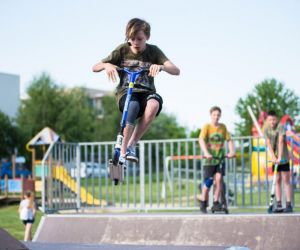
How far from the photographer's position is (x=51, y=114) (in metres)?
52.1

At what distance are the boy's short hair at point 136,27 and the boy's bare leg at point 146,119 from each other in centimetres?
73

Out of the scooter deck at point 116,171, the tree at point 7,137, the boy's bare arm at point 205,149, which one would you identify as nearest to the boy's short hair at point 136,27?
the scooter deck at point 116,171

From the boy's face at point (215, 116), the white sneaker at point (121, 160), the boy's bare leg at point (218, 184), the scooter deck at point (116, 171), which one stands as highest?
the boy's face at point (215, 116)

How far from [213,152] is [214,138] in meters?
0.24

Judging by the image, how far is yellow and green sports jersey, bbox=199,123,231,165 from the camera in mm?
10273

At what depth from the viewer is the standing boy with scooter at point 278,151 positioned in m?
9.98

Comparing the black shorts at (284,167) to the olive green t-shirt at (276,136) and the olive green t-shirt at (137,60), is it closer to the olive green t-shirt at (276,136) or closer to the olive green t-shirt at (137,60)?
the olive green t-shirt at (276,136)

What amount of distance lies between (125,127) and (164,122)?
236ft

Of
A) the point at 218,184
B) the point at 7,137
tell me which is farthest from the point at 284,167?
the point at 7,137

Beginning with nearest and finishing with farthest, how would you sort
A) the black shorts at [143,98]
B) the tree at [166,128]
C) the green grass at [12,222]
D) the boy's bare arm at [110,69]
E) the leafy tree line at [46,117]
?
the boy's bare arm at [110,69] < the black shorts at [143,98] < the green grass at [12,222] < the leafy tree line at [46,117] < the tree at [166,128]

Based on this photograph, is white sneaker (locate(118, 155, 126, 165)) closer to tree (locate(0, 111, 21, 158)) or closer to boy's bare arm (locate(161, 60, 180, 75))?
boy's bare arm (locate(161, 60, 180, 75))

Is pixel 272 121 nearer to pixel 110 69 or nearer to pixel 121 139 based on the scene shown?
pixel 121 139

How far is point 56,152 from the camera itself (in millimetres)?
12109

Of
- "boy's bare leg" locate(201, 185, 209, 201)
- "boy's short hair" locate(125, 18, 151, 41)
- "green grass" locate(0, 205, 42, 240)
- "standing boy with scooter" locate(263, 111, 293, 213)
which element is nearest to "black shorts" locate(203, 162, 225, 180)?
"boy's bare leg" locate(201, 185, 209, 201)
